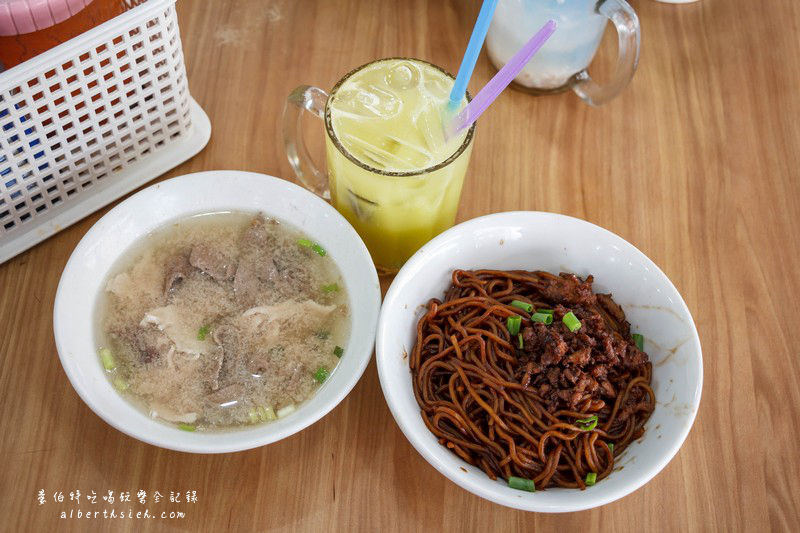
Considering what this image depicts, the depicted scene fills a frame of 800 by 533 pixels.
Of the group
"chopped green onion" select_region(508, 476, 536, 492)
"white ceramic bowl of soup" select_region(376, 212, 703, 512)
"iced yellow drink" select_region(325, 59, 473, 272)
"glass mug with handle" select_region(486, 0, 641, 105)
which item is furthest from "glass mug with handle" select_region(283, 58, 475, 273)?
"chopped green onion" select_region(508, 476, 536, 492)

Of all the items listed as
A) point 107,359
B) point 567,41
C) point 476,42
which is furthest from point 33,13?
point 567,41

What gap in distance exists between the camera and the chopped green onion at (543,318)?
1402mm

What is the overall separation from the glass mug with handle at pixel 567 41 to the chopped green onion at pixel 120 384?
1123 mm

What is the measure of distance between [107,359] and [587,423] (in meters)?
0.85

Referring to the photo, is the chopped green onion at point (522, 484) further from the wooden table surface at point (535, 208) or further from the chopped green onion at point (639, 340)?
the chopped green onion at point (639, 340)

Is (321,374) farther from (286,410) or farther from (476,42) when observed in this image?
(476,42)

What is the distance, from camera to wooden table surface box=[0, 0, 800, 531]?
142cm

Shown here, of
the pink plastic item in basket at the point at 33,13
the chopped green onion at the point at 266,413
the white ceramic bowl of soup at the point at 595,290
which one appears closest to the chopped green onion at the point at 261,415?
the chopped green onion at the point at 266,413

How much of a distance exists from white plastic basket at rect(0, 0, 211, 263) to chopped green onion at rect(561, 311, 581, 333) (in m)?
0.92

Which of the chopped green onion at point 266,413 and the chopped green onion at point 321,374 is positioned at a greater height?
the chopped green onion at point 321,374

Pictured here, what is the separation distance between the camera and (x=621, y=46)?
1.70m

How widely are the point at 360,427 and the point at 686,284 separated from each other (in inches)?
30.3

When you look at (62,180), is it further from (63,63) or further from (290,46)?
(290,46)

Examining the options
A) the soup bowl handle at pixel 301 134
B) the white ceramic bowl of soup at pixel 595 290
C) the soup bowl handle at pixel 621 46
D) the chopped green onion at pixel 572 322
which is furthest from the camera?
the soup bowl handle at pixel 621 46
